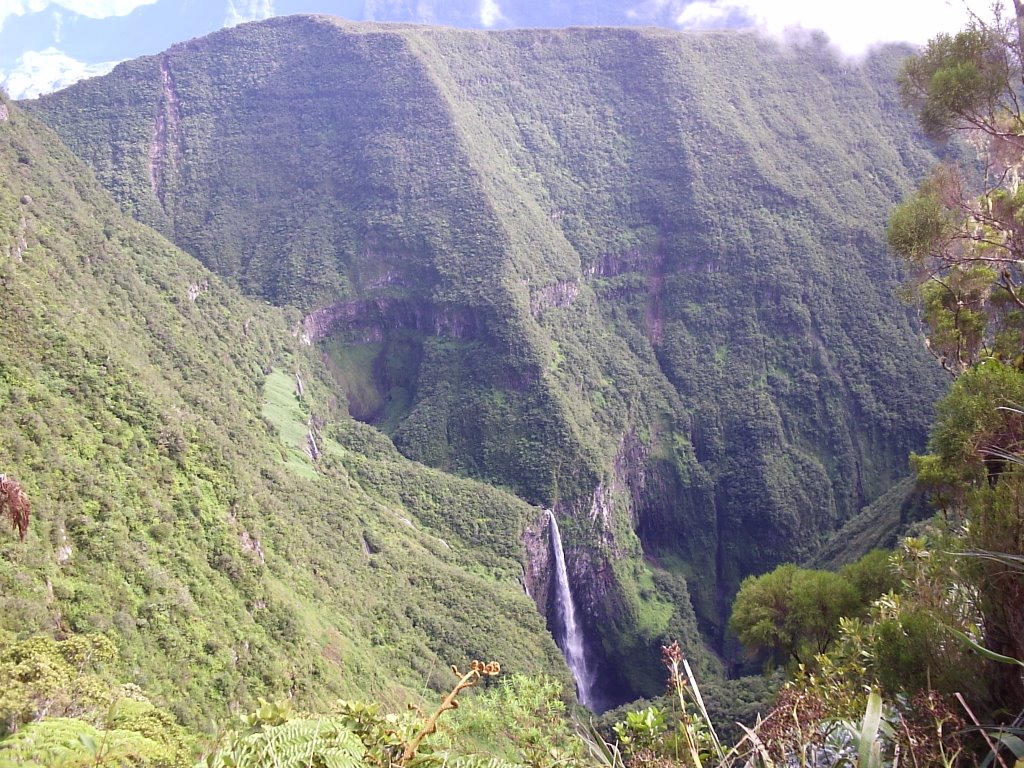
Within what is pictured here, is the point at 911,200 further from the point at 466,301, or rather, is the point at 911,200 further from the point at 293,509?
the point at 466,301

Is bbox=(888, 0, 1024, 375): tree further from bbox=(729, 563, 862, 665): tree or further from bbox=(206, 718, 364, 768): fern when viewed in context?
bbox=(206, 718, 364, 768): fern

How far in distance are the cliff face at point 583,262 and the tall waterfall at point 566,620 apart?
163 cm

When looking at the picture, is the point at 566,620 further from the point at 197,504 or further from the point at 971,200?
the point at 971,200

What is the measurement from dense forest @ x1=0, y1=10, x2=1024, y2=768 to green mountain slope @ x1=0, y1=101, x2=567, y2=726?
7.9 inches

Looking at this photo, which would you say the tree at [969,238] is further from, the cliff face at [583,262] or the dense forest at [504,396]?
the cliff face at [583,262]

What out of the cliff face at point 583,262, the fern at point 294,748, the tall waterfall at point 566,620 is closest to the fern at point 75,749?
the fern at point 294,748

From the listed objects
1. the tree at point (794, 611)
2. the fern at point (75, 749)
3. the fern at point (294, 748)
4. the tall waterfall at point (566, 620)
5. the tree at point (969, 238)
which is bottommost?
the tall waterfall at point (566, 620)

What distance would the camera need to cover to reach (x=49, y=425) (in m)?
22.8

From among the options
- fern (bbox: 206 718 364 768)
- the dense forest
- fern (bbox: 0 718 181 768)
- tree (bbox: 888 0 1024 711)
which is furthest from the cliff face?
fern (bbox: 206 718 364 768)

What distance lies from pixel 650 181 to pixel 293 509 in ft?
218

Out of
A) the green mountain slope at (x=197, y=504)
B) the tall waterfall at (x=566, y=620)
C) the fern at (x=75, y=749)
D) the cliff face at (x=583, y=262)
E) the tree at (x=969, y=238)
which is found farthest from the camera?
the cliff face at (x=583, y=262)

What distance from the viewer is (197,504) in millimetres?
26891

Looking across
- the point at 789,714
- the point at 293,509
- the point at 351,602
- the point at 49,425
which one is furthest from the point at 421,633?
the point at 789,714

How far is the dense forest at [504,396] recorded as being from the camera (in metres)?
6.81
